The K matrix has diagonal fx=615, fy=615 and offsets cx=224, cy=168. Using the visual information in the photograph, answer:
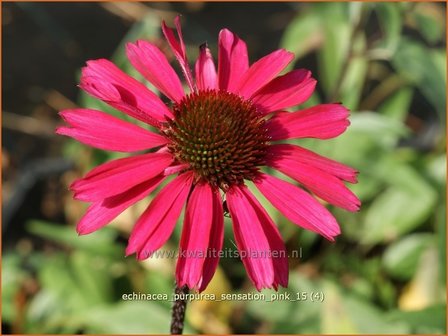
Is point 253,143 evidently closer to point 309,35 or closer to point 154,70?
point 154,70

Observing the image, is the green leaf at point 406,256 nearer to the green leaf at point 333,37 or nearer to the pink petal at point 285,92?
the green leaf at point 333,37

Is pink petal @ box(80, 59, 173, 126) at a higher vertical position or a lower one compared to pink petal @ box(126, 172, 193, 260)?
higher

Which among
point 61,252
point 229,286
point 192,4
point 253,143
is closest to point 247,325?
point 229,286

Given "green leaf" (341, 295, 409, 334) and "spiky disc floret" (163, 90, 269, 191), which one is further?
"green leaf" (341, 295, 409, 334)

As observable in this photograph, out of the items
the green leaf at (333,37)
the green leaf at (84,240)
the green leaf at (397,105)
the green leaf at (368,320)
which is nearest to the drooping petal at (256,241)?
the green leaf at (368,320)

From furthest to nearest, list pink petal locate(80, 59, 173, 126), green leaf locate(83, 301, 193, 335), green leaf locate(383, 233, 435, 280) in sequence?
green leaf locate(383, 233, 435, 280) < green leaf locate(83, 301, 193, 335) < pink petal locate(80, 59, 173, 126)

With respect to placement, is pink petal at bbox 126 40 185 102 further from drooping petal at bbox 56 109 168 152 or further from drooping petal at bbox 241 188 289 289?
drooping petal at bbox 241 188 289 289

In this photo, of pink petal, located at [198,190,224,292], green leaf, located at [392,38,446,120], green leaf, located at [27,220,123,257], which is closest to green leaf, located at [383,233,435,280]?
green leaf, located at [392,38,446,120]

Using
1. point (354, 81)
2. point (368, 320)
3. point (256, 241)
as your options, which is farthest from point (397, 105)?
point (256, 241)
